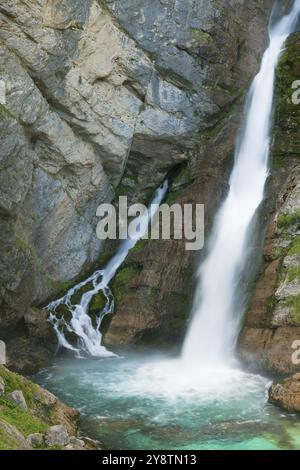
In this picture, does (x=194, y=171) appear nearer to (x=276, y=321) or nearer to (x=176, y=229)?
(x=176, y=229)

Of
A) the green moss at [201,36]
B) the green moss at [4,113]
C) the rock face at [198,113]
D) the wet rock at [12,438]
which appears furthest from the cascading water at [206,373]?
the green moss at [4,113]

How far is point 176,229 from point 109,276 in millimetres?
3689

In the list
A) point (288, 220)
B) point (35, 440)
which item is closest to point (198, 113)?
point (288, 220)

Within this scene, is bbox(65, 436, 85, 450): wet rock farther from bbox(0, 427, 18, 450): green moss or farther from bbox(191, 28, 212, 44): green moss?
bbox(191, 28, 212, 44): green moss

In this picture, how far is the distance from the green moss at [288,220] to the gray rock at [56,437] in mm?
11975

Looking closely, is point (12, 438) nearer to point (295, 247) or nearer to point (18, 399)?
point (18, 399)

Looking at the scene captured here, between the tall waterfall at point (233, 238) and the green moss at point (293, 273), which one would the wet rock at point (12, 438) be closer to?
the tall waterfall at point (233, 238)

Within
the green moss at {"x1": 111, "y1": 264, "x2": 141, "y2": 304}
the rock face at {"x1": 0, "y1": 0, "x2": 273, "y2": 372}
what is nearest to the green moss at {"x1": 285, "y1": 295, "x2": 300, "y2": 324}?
the rock face at {"x1": 0, "y1": 0, "x2": 273, "y2": 372}

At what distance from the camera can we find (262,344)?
17375 mm

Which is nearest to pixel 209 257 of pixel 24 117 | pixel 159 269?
pixel 159 269

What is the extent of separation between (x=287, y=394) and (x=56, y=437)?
22.0ft

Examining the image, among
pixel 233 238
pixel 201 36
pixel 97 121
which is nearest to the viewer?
pixel 97 121

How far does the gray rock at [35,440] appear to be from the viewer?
9953mm

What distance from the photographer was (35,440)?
1002 centimetres
